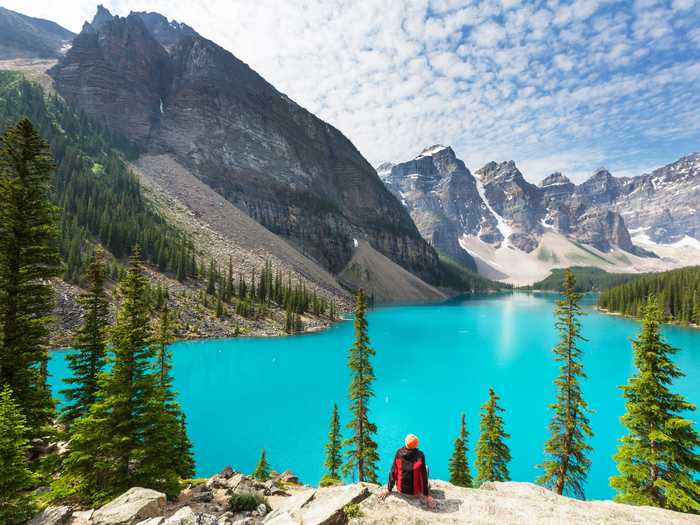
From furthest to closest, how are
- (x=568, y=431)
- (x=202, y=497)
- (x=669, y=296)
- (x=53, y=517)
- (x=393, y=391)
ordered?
(x=669, y=296)
(x=393, y=391)
(x=568, y=431)
(x=202, y=497)
(x=53, y=517)

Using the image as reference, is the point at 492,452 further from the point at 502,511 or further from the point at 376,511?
the point at 376,511

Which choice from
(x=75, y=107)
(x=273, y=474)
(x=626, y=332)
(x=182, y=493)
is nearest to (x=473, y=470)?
(x=273, y=474)

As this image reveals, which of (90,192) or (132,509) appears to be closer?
(132,509)

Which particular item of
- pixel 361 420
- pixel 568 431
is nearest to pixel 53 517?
pixel 361 420

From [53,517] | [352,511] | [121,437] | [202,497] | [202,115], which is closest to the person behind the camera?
[352,511]

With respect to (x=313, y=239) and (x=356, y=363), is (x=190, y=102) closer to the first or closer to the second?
(x=313, y=239)

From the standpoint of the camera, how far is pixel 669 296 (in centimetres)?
12475

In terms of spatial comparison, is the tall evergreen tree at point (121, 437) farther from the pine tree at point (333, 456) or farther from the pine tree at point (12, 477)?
the pine tree at point (333, 456)

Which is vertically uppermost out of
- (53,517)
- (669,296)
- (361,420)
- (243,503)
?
(53,517)

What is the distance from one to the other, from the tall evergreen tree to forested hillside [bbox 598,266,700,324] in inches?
4836

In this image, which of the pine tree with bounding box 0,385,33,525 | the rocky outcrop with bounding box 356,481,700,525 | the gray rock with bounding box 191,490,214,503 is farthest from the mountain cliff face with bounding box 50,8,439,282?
the rocky outcrop with bounding box 356,481,700,525

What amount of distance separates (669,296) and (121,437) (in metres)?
162

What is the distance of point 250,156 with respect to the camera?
17888 centimetres

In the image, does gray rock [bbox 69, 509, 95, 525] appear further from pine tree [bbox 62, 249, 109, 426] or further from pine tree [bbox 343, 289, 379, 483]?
pine tree [bbox 343, 289, 379, 483]
